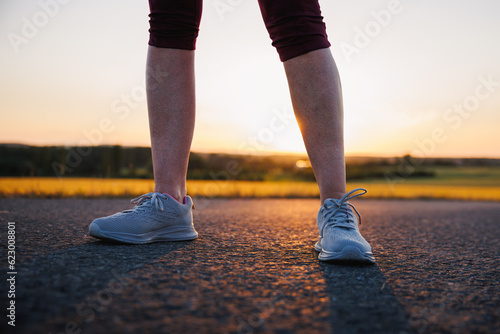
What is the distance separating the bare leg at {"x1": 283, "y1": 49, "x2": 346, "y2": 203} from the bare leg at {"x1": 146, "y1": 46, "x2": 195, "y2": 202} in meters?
0.55

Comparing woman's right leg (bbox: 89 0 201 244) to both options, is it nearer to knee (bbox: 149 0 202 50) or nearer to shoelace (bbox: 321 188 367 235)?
knee (bbox: 149 0 202 50)

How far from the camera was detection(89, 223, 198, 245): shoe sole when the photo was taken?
1.58 metres

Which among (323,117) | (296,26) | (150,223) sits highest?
(296,26)

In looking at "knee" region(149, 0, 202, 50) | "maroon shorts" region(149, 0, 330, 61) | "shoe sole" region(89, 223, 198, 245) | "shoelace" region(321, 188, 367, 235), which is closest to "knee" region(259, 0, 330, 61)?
"maroon shorts" region(149, 0, 330, 61)

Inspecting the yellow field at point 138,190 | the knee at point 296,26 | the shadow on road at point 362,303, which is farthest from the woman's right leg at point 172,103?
the yellow field at point 138,190

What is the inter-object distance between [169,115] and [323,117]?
0.71m

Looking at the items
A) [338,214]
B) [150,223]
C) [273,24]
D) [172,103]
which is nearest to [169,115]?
[172,103]

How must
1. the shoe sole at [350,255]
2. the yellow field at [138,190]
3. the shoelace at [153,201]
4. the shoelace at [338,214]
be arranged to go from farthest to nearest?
the yellow field at [138,190] → the shoelace at [153,201] → the shoelace at [338,214] → the shoe sole at [350,255]

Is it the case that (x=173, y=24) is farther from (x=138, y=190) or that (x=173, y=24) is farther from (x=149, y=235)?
(x=138, y=190)

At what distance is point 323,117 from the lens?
1.62 metres

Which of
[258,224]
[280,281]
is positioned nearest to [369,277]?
[280,281]

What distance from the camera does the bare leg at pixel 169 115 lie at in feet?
5.90

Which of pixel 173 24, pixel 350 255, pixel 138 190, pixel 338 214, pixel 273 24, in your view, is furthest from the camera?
pixel 138 190

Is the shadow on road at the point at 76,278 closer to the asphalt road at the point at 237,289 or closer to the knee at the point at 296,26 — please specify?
the asphalt road at the point at 237,289
